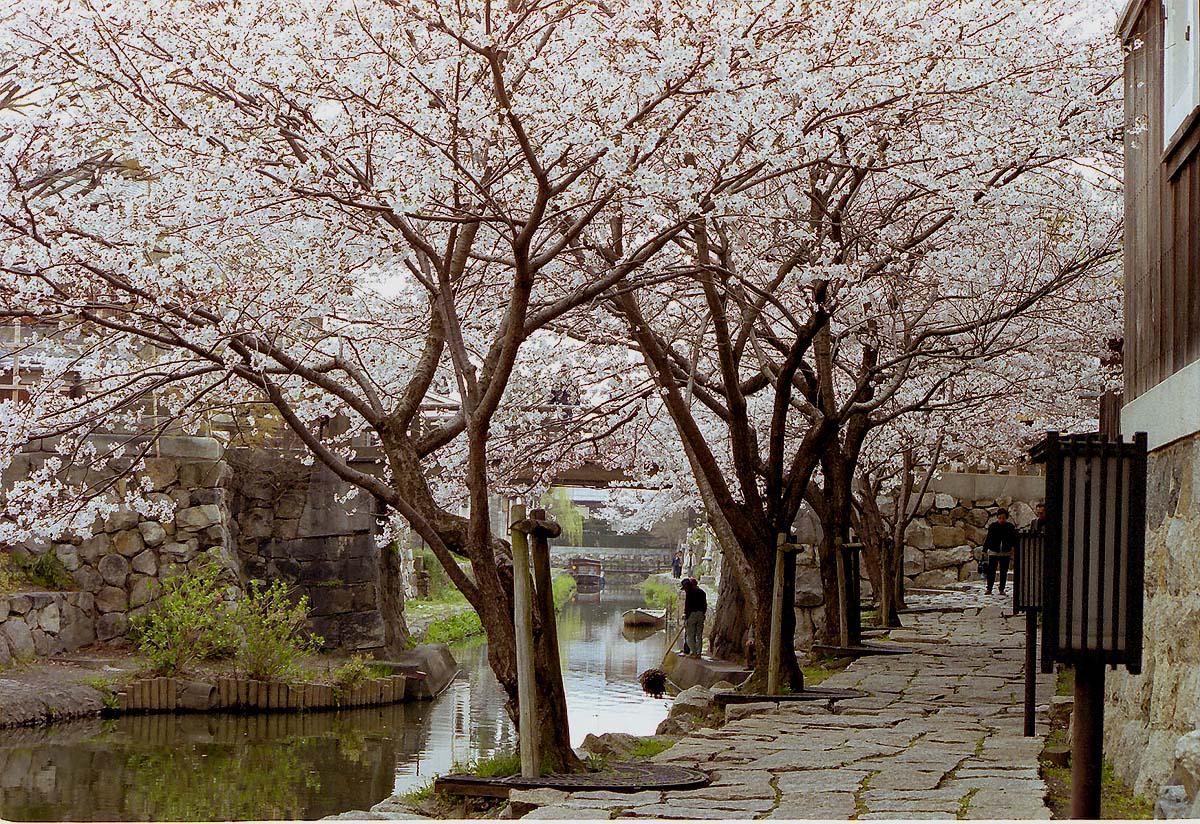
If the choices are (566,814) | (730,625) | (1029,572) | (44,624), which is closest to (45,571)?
(44,624)

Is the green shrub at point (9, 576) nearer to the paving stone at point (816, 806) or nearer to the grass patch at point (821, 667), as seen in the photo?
the grass patch at point (821, 667)

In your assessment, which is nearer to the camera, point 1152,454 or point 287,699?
point 1152,454

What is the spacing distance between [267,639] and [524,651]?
9.07 metres

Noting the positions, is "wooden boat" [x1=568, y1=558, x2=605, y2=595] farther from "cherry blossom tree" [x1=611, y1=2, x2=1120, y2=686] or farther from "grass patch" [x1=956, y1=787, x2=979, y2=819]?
"grass patch" [x1=956, y1=787, x2=979, y2=819]

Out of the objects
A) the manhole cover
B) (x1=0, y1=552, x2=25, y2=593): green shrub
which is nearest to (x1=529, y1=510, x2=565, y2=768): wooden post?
the manhole cover

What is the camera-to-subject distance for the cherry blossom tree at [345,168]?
5633 mm

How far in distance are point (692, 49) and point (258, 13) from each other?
2.31 metres

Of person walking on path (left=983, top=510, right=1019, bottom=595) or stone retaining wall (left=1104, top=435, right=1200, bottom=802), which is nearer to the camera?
stone retaining wall (left=1104, top=435, right=1200, bottom=802)

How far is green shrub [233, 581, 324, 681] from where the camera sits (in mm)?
13992

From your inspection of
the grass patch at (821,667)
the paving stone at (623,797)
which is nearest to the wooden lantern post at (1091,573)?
the paving stone at (623,797)

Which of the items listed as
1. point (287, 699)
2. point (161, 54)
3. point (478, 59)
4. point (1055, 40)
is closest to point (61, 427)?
point (161, 54)

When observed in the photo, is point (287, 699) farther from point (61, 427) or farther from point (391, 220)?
point (391, 220)

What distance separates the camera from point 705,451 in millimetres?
8594

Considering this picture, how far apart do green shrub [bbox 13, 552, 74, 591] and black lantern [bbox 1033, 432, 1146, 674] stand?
44.2 ft
